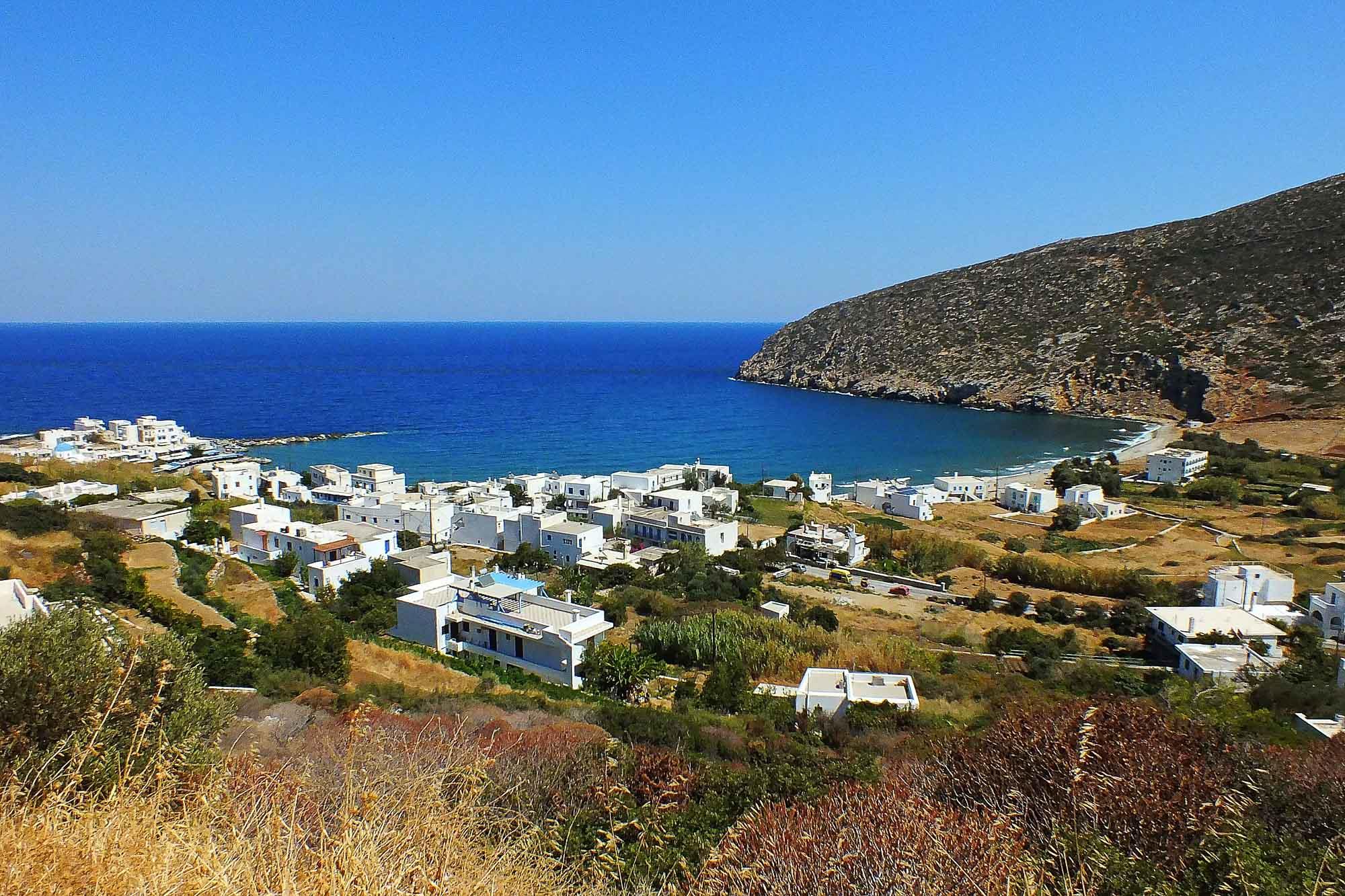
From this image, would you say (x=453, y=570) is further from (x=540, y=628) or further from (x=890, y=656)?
(x=890, y=656)

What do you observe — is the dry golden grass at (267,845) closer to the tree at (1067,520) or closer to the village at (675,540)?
the village at (675,540)

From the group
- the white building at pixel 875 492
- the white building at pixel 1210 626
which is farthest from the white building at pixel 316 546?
the white building at pixel 875 492

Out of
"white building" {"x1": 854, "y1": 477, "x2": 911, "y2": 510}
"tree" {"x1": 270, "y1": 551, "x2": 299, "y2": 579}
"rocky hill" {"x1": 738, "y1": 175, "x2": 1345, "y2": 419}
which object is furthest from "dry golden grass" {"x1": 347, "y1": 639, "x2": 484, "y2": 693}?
"rocky hill" {"x1": 738, "y1": 175, "x2": 1345, "y2": 419}

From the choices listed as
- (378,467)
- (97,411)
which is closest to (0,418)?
(97,411)

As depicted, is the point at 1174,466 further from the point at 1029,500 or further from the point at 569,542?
the point at 569,542

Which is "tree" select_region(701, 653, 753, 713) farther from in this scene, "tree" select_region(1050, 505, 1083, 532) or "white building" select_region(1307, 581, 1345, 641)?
"tree" select_region(1050, 505, 1083, 532)

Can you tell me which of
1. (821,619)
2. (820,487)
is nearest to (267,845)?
(821,619)
